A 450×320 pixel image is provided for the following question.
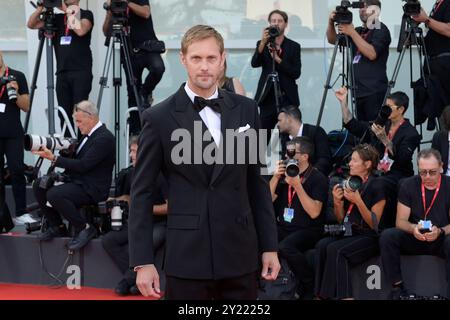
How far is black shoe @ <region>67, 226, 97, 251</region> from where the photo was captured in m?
7.43

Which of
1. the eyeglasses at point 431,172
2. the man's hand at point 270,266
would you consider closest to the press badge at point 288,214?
the eyeglasses at point 431,172

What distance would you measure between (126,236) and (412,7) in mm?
2938

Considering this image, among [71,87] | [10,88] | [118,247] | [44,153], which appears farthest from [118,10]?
[118,247]

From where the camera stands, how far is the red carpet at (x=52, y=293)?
7.14m

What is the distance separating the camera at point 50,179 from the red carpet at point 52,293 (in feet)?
2.71

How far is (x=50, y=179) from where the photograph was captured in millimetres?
7387

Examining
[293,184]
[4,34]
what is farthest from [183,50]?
[4,34]

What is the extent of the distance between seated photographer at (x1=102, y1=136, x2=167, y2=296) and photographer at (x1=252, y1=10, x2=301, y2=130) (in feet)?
4.86

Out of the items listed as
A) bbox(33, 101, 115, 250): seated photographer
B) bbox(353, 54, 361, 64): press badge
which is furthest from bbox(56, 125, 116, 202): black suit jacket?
bbox(353, 54, 361, 64): press badge

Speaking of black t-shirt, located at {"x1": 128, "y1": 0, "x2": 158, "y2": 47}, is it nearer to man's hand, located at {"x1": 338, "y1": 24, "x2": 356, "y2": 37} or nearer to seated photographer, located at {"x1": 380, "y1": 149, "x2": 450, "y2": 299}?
man's hand, located at {"x1": 338, "y1": 24, "x2": 356, "y2": 37}

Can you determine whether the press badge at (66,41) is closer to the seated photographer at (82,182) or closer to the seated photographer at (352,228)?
the seated photographer at (82,182)

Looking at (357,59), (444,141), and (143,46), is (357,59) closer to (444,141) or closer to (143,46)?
(444,141)
